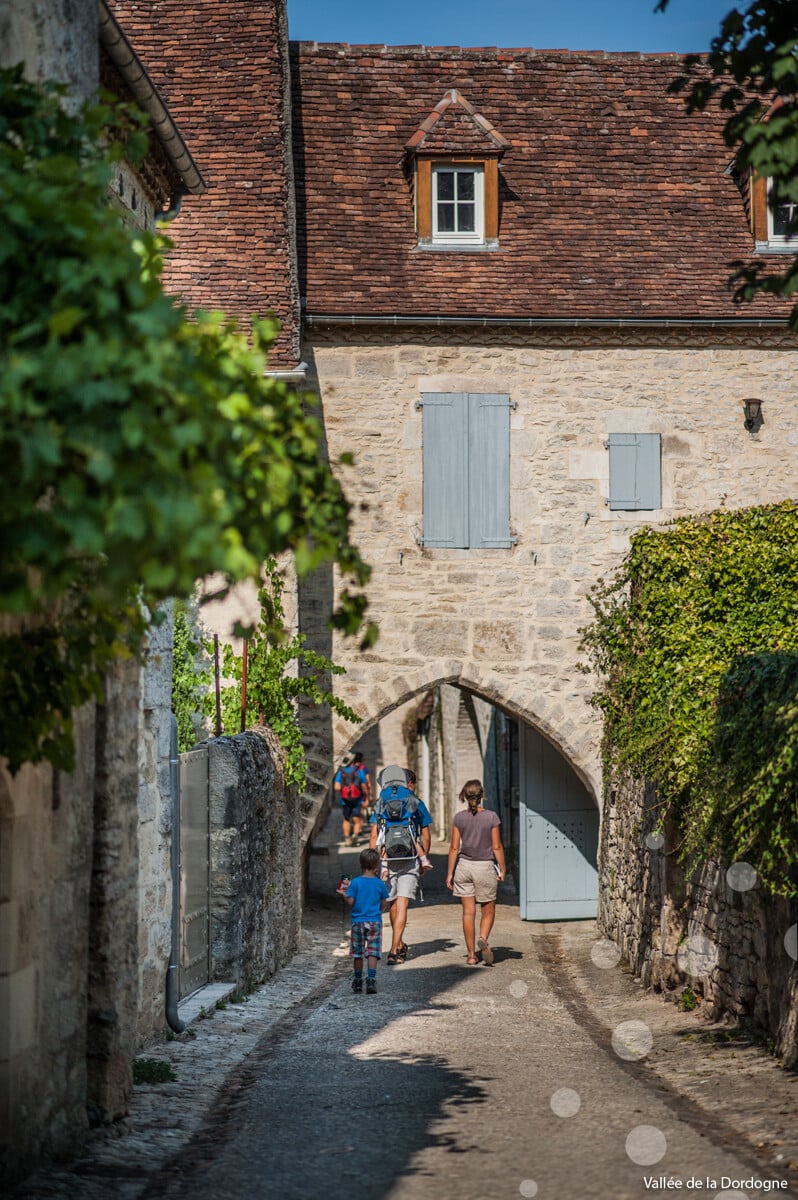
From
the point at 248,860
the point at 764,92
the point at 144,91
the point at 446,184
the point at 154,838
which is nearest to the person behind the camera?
the point at 764,92

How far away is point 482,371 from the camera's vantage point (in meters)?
15.8

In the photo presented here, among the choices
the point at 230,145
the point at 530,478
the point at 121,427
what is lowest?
the point at 121,427

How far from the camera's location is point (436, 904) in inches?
713

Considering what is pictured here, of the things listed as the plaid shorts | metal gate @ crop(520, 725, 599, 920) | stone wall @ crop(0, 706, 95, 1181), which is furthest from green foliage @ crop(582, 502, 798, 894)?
metal gate @ crop(520, 725, 599, 920)

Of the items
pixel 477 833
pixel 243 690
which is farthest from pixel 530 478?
pixel 477 833

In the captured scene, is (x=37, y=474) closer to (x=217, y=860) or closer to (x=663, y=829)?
(x=217, y=860)

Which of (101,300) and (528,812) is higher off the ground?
(101,300)

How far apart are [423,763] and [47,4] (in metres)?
27.8

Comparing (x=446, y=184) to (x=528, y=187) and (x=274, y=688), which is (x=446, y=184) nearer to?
(x=528, y=187)

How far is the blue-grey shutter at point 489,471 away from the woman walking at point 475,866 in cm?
374

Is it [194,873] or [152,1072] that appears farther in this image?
[194,873]

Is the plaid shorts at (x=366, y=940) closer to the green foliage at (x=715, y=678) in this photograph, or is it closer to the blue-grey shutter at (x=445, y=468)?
the green foliage at (x=715, y=678)

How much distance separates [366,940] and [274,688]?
3.90m

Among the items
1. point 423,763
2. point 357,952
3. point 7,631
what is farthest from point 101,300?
point 423,763
